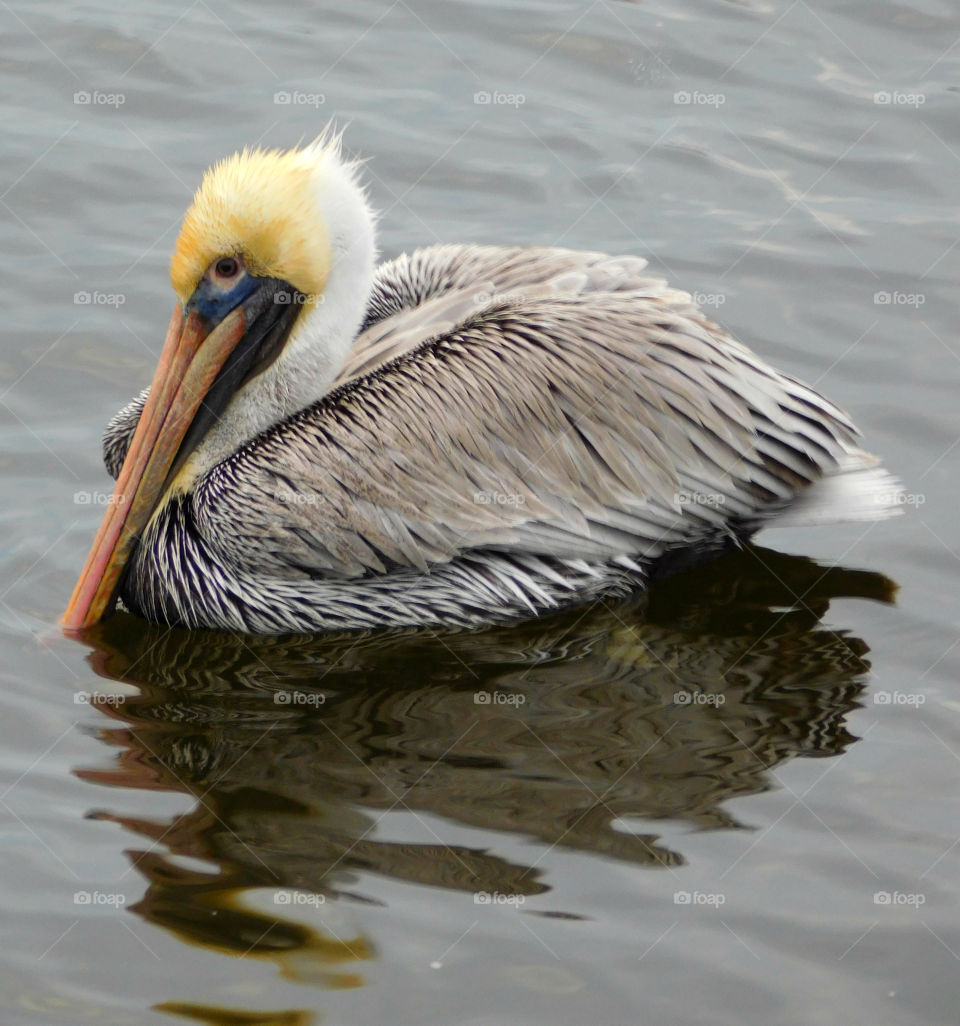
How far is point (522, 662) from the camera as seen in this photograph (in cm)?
638

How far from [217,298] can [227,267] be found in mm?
125

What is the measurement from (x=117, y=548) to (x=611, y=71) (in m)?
5.06


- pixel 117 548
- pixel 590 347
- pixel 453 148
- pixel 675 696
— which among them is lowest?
pixel 675 696

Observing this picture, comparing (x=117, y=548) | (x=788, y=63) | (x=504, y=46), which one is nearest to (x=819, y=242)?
(x=788, y=63)

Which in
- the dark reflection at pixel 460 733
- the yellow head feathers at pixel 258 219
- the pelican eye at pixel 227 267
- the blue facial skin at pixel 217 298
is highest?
the yellow head feathers at pixel 258 219

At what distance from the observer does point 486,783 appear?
566cm

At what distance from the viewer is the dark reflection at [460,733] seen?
5254 millimetres

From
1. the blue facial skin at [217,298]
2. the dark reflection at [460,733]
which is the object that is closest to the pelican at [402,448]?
the blue facial skin at [217,298]

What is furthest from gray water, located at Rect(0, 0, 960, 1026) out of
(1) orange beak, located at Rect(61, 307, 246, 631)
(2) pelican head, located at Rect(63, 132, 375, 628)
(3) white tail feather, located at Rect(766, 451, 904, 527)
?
(2) pelican head, located at Rect(63, 132, 375, 628)

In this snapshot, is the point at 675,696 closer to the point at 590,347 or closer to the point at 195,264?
the point at 590,347

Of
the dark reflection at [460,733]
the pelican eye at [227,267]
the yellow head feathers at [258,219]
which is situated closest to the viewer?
the dark reflection at [460,733]

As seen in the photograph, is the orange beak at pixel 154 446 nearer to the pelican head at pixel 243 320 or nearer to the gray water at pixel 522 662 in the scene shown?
the pelican head at pixel 243 320

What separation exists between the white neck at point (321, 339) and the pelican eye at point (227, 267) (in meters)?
0.31

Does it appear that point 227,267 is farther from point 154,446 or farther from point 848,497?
point 848,497
